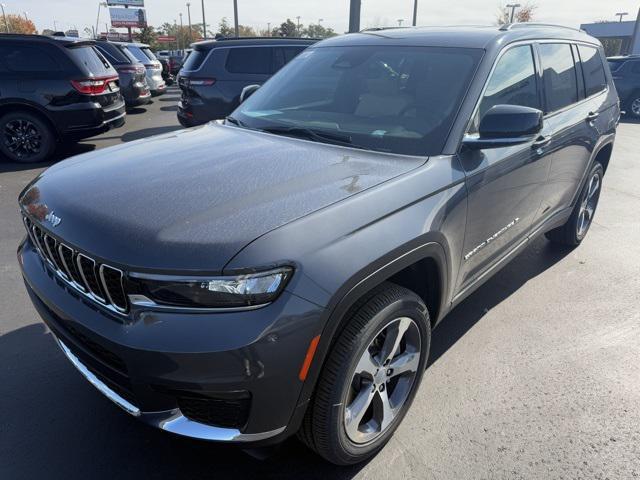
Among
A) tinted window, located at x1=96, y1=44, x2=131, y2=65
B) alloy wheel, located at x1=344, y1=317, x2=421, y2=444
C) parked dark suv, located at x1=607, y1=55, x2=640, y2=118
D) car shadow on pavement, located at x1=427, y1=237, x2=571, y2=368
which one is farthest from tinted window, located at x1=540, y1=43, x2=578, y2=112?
parked dark suv, located at x1=607, y1=55, x2=640, y2=118

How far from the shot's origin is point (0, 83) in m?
7.32

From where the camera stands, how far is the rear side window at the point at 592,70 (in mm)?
4148

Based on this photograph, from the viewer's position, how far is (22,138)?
25.0 ft

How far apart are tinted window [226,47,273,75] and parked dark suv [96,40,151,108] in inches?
185

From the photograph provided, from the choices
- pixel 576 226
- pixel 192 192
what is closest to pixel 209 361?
pixel 192 192

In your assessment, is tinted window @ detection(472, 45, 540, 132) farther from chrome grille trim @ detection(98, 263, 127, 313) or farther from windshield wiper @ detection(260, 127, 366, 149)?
chrome grille trim @ detection(98, 263, 127, 313)

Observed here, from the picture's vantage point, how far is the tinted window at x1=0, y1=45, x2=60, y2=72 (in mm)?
7375

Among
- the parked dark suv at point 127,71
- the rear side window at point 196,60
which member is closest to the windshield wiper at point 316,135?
the rear side window at point 196,60

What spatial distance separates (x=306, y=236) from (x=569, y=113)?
9.46 ft

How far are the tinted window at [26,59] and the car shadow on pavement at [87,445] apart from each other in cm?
609

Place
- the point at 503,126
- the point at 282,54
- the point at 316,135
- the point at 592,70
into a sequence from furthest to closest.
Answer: the point at 282,54 < the point at 592,70 < the point at 316,135 < the point at 503,126

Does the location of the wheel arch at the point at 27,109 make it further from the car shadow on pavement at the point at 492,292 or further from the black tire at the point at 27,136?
the car shadow on pavement at the point at 492,292

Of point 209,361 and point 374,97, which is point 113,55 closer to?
point 374,97

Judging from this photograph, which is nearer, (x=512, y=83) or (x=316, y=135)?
(x=316, y=135)
